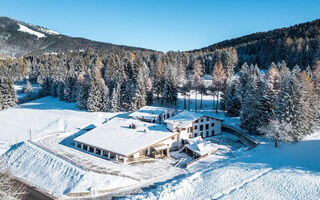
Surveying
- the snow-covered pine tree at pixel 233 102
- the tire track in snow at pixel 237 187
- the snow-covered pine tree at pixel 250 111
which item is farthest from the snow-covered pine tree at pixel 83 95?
the tire track in snow at pixel 237 187

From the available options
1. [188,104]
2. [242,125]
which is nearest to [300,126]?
[242,125]

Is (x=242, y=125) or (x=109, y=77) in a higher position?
(x=109, y=77)

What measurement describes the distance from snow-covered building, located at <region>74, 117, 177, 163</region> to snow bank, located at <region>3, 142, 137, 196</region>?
511 cm

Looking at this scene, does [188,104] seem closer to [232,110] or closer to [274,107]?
A: [232,110]

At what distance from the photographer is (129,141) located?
3406 cm

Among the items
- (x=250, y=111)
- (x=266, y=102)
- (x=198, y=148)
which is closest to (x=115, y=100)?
(x=198, y=148)

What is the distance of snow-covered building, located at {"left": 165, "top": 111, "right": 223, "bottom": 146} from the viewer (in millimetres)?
37312

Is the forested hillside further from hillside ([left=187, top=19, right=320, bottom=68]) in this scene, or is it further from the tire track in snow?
the tire track in snow

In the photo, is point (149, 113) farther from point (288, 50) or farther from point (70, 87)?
point (288, 50)

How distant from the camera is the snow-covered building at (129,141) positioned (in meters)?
31.8

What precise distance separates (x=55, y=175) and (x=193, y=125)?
2235cm

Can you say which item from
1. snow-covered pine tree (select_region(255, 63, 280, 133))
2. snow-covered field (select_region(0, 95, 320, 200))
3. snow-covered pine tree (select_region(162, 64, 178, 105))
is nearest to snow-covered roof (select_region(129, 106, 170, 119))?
snow-covered pine tree (select_region(162, 64, 178, 105))

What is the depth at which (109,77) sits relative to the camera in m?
64.2

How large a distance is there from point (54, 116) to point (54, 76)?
2972 centimetres
